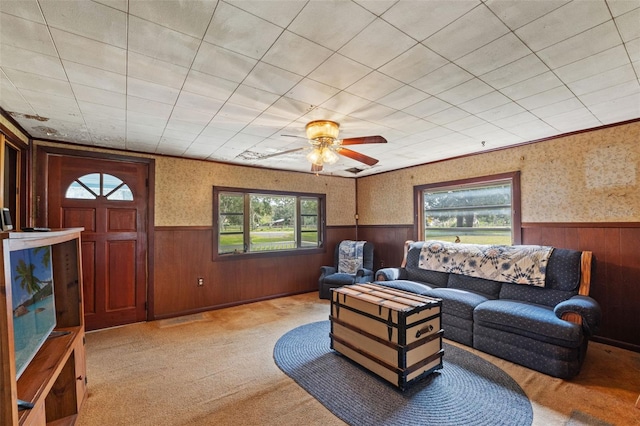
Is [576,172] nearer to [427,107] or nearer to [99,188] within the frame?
[427,107]

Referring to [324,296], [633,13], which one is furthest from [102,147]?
[633,13]

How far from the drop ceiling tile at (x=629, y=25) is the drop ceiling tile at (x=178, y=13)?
2.06 m

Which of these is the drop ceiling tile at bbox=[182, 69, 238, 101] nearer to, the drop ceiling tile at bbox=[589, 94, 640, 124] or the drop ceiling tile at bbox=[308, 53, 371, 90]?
the drop ceiling tile at bbox=[308, 53, 371, 90]

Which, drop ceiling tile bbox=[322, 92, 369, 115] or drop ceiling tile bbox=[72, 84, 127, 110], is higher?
drop ceiling tile bbox=[72, 84, 127, 110]

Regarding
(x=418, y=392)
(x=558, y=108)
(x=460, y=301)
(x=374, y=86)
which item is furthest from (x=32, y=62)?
(x=460, y=301)

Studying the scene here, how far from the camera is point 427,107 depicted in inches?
102

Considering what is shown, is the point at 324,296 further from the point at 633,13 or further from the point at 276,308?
the point at 633,13

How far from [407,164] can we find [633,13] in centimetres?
365

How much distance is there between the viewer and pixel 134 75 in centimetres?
199

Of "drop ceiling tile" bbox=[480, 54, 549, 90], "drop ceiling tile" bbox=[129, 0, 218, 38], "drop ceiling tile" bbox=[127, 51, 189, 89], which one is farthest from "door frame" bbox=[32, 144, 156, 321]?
"drop ceiling tile" bbox=[480, 54, 549, 90]

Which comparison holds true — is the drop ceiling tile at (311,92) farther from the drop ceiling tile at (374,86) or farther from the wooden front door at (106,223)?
the wooden front door at (106,223)

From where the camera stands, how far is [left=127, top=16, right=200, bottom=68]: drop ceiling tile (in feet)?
4.96

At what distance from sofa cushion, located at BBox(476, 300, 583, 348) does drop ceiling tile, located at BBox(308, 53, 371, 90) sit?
2662mm

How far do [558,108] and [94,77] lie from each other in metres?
3.84
